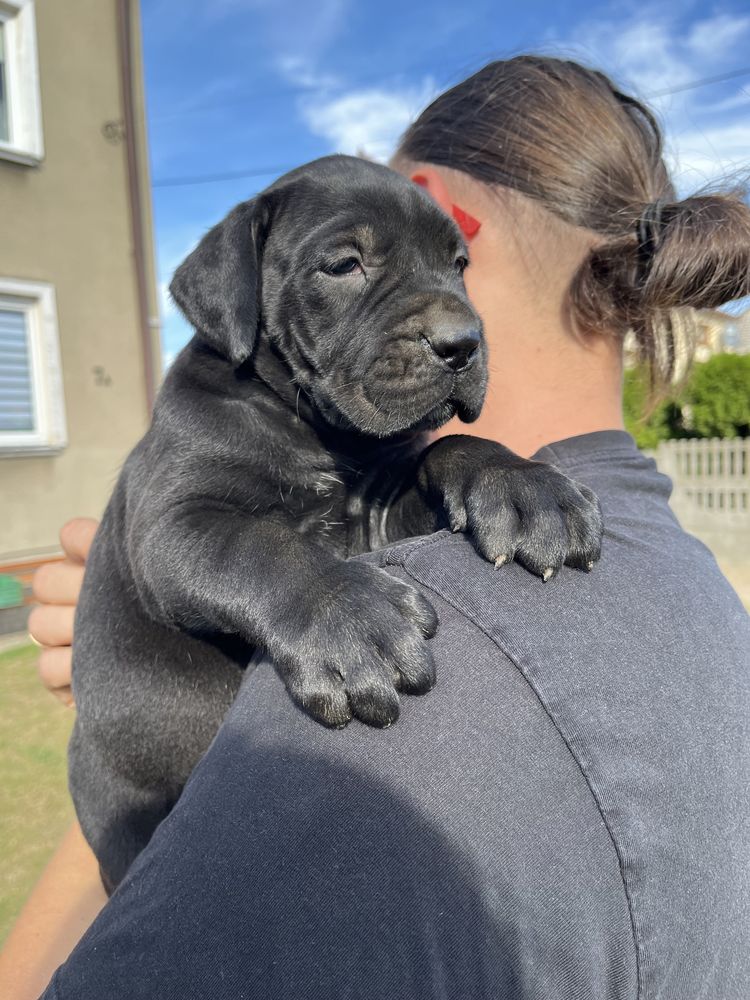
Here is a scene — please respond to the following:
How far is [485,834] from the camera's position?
110 centimetres

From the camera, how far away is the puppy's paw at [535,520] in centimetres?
149

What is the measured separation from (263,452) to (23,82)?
10947mm

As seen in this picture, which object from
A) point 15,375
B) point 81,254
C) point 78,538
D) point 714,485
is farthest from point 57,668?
point 714,485

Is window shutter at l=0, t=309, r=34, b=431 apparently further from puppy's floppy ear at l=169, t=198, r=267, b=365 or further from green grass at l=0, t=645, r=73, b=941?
puppy's floppy ear at l=169, t=198, r=267, b=365

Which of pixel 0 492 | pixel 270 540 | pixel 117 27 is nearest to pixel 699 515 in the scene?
pixel 0 492

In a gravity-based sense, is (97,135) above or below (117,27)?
below

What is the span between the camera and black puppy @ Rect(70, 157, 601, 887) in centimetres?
191

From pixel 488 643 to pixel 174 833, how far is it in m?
0.53

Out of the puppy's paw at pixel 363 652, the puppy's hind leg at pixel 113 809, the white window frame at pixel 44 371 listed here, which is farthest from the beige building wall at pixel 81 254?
the puppy's paw at pixel 363 652

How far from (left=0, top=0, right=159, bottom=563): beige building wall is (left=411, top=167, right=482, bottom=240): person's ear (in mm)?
9150

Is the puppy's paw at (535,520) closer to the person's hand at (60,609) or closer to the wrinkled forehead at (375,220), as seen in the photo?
the wrinkled forehead at (375,220)

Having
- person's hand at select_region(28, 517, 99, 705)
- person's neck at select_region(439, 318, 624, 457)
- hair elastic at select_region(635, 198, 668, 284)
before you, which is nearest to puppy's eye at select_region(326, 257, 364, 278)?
person's neck at select_region(439, 318, 624, 457)

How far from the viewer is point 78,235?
1152 centimetres

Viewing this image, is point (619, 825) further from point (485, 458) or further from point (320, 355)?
point (320, 355)
